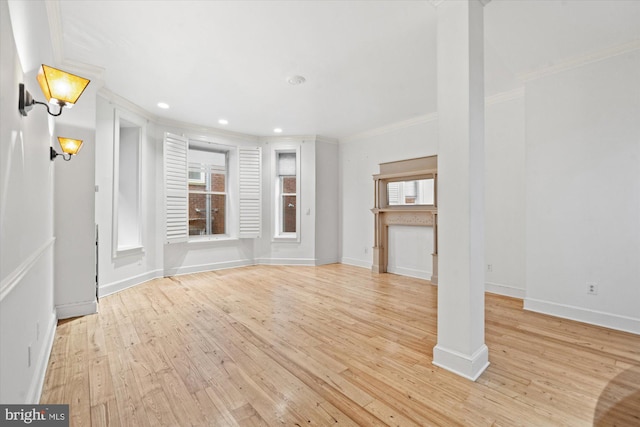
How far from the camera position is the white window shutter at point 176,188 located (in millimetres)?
4770

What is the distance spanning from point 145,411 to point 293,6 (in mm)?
2929

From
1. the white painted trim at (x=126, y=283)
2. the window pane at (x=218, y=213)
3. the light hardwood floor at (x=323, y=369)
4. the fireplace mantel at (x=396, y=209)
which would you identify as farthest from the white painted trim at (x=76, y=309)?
the fireplace mantel at (x=396, y=209)

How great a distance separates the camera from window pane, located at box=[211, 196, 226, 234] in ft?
18.9

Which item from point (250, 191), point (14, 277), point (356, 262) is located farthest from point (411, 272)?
point (14, 277)

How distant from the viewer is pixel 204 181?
18.4 ft

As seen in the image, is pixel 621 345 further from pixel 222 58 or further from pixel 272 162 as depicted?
pixel 272 162

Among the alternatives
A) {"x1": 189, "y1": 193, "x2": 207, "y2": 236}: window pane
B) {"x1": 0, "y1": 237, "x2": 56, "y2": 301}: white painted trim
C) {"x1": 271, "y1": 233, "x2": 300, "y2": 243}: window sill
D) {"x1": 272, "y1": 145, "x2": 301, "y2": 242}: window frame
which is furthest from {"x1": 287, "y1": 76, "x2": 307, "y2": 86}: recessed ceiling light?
{"x1": 271, "y1": 233, "x2": 300, "y2": 243}: window sill

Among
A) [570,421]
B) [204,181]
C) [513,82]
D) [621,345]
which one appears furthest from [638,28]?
[204,181]

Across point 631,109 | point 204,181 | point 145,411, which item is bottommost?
point 145,411

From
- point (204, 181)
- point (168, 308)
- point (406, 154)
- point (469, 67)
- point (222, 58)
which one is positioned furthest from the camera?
point (204, 181)

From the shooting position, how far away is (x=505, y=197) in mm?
3852

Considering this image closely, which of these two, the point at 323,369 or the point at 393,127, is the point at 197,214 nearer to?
the point at 393,127

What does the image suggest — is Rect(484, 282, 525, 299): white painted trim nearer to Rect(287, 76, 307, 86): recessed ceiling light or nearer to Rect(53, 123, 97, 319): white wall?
Rect(287, 76, 307, 86): recessed ceiling light

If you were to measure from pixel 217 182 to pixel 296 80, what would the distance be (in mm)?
3164
